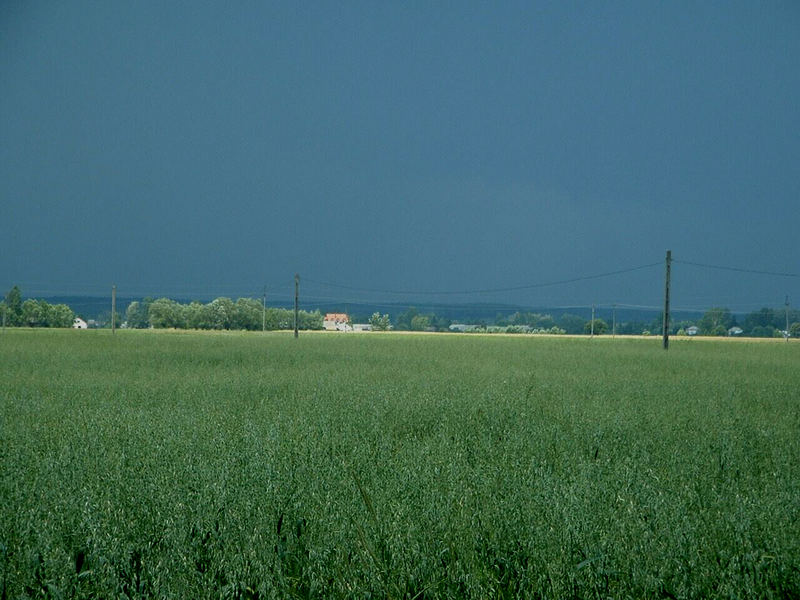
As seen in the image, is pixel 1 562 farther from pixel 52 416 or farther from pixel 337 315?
pixel 337 315

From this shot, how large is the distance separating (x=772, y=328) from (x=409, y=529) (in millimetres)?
94316

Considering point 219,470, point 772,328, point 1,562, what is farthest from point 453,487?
point 772,328

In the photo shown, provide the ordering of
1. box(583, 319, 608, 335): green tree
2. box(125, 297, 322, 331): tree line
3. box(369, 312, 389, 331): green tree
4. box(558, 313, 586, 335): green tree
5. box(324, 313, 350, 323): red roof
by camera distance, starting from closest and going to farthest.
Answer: box(125, 297, 322, 331): tree line → box(369, 312, 389, 331): green tree → box(583, 319, 608, 335): green tree → box(558, 313, 586, 335): green tree → box(324, 313, 350, 323): red roof

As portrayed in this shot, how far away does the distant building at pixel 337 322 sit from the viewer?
90300 mm

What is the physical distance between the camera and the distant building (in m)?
90.3

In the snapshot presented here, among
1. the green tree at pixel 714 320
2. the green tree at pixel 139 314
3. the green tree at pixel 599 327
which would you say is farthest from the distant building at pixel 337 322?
the green tree at pixel 714 320

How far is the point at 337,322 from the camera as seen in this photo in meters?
95.5

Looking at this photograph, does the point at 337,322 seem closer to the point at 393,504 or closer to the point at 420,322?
the point at 420,322

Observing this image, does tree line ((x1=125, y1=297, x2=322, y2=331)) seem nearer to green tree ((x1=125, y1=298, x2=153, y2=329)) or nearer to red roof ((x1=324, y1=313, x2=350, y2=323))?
green tree ((x1=125, y1=298, x2=153, y2=329))

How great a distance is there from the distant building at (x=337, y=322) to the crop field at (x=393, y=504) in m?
81.1

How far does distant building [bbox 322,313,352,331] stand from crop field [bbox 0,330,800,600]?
266 feet

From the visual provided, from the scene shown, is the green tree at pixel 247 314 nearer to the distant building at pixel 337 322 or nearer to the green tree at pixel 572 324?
the distant building at pixel 337 322

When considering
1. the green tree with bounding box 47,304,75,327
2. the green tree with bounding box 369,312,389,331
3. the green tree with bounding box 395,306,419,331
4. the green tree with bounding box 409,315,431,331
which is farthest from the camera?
the green tree with bounding box 395,306,419,331

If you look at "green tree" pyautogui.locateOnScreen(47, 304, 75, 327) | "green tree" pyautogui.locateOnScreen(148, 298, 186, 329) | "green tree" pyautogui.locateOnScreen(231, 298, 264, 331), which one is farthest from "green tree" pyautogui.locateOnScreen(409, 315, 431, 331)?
"green tree" pyautogui.locateOnScreen(47, 304, 75, 327)
